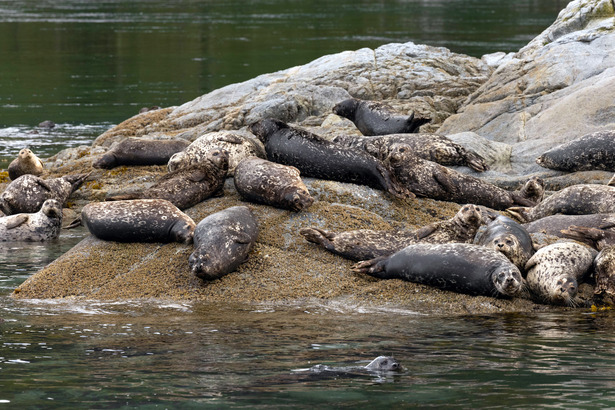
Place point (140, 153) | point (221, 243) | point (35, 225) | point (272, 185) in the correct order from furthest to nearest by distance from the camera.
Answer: point (140, 153) < point (35, 225) < point (272, 185) < point (221, 243)

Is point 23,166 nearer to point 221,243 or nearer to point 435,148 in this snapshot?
point 435,148

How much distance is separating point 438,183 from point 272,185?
204cm

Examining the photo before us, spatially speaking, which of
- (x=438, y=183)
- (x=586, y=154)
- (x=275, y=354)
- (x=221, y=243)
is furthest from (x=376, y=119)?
(x=275, y=354)

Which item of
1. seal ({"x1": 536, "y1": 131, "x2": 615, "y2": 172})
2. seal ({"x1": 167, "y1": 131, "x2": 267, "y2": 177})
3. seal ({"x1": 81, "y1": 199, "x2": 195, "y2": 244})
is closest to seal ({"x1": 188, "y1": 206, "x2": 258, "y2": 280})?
seal ({"x1": 81, "y1": 199, "x2": 195, "y2": 244})

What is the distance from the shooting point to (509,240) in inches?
321

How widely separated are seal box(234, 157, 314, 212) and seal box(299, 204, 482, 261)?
1.81ft

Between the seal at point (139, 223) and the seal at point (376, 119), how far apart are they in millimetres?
4966

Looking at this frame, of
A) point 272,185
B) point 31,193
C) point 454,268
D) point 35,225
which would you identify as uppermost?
point 272,185

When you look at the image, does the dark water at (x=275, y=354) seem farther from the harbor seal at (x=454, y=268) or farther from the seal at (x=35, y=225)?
the harbor seal at (x=454, y=268)

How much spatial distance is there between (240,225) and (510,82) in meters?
8.09

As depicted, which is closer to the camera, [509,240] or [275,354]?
[275,354]

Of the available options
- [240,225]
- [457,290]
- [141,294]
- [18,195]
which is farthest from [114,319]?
[18,195]

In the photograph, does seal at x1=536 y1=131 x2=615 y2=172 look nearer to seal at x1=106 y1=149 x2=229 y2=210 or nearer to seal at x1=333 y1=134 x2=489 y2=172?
seal at x1=333 y1=134 x2=489 y2=172

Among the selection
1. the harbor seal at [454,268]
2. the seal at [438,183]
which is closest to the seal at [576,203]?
the seal at [438,183]
